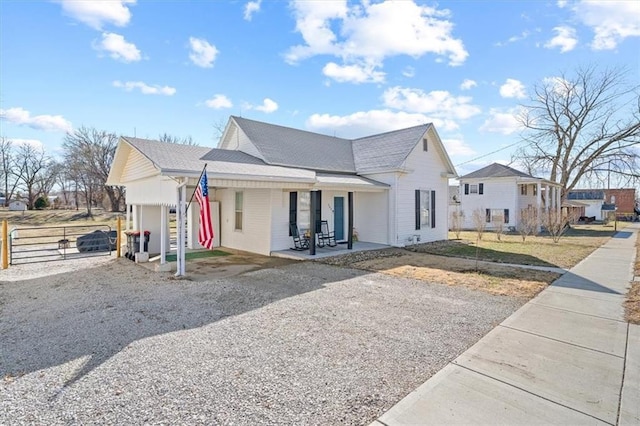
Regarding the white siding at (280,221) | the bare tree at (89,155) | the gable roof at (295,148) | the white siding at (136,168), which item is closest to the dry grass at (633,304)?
the white siding at (280,221)

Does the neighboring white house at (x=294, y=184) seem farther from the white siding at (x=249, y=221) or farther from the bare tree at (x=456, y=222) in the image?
the bare tree at (x=456, y=222)

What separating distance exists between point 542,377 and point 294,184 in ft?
27.7

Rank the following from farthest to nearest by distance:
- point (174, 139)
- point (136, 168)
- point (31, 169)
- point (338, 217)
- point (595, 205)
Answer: point (595, 205) < point (31, 169) < point (174, 139) < point (338, 217) < point (136, 168)

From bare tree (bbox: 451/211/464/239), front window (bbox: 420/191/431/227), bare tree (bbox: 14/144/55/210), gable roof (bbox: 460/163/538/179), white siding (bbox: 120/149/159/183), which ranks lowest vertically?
bare tree (bbox: 451/211/464/239)

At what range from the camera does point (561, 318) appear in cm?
545

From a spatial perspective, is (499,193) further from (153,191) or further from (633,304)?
(153,191)

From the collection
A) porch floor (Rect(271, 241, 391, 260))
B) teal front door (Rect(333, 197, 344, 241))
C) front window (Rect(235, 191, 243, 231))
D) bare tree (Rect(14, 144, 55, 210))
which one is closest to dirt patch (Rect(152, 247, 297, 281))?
porch floor (Rect(271, 241, 391, 260))

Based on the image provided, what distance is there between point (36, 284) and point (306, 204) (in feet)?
28.1

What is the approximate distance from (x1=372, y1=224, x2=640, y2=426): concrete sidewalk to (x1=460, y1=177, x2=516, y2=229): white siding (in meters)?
21.9

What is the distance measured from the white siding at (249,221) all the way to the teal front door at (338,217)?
11.2 ft

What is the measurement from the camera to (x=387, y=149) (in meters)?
15.8

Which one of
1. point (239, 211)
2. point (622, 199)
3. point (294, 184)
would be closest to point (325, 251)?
point (294, 184)

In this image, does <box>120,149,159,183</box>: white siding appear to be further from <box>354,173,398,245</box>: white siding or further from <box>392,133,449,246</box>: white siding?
<box>392,133,449,246</box>: white siding

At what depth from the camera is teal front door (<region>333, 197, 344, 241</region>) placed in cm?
1417
